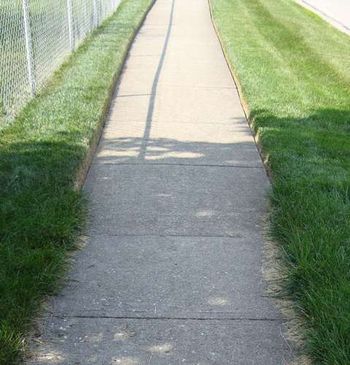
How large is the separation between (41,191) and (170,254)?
120cm

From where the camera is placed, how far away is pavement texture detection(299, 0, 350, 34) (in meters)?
18.9

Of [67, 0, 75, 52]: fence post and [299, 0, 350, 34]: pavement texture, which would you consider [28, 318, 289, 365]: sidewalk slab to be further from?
[299, 0, 350, 34]: pavement texture

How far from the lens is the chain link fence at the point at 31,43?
759cm

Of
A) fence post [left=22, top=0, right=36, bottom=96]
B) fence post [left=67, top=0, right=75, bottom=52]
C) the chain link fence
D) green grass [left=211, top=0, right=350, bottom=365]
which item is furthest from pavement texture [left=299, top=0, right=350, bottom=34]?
fence post [left=22, top=0, right=36, bottom=96]

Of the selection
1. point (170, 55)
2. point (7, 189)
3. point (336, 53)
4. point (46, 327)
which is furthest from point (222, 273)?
point (336, 53)

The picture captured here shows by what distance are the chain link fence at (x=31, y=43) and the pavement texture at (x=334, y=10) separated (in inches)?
346

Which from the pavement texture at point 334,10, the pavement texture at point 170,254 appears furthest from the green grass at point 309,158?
the pavement texture at point 334,10

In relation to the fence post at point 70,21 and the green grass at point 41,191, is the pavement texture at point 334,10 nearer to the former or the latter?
the fence post at point 70,21

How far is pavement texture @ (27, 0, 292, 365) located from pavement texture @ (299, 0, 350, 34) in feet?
38.9

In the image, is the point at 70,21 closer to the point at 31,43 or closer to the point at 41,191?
the point at 31,43

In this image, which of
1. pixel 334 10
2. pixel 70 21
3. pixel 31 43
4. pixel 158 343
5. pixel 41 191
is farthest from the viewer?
pixel 334 10

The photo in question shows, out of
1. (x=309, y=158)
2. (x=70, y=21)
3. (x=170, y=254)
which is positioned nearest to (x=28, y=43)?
(x=70, y=21)

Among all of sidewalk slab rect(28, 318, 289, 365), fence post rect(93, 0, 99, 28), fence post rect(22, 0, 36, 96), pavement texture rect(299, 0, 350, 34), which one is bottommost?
pavement texture rect(299, 0, 350, 34)

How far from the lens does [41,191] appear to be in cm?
479
